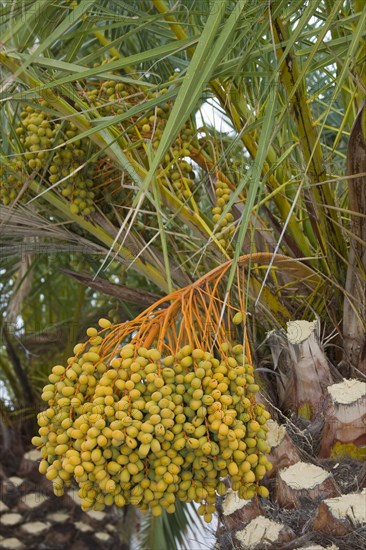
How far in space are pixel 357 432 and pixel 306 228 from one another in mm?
454

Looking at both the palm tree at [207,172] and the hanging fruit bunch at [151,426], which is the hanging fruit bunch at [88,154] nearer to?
the palm tree at [207,172]

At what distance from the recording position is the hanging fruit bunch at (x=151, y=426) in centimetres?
86

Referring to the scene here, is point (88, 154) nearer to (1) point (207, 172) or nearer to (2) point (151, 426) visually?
(1) point (207, 172)

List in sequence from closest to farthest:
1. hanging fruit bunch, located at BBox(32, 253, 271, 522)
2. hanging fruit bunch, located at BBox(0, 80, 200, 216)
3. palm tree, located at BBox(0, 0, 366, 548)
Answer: hanging fruit bunch, located at BBox(32, 253, 271, 522), palm tree, located at BBox(0, 0, 366, 548), hanging fruit bunch, located at BBox(0, 80, 200, 216)

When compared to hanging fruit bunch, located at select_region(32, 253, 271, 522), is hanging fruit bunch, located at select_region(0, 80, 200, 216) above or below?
above

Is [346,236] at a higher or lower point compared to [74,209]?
lower

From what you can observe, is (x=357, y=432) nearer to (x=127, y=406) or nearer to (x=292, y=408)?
(x=292, y=408)

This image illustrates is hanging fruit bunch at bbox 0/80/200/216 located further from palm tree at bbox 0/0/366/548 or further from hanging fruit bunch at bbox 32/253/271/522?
hanging fruit bunch at bbox 32/253/271/522

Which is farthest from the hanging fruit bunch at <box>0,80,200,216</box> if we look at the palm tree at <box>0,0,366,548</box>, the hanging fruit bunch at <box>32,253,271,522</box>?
the hanging fruit bunch at <box>32,253,271,522</box>

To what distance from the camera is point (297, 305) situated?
1362 mm

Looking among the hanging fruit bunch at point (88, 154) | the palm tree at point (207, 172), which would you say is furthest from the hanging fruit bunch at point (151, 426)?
the hanging fruit bunch at point (88, 154)

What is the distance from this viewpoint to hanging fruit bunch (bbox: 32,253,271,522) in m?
0.86

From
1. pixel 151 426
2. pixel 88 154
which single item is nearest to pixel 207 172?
pixel 88 154

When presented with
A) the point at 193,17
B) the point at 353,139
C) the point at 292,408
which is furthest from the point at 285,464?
the point at 193,17
